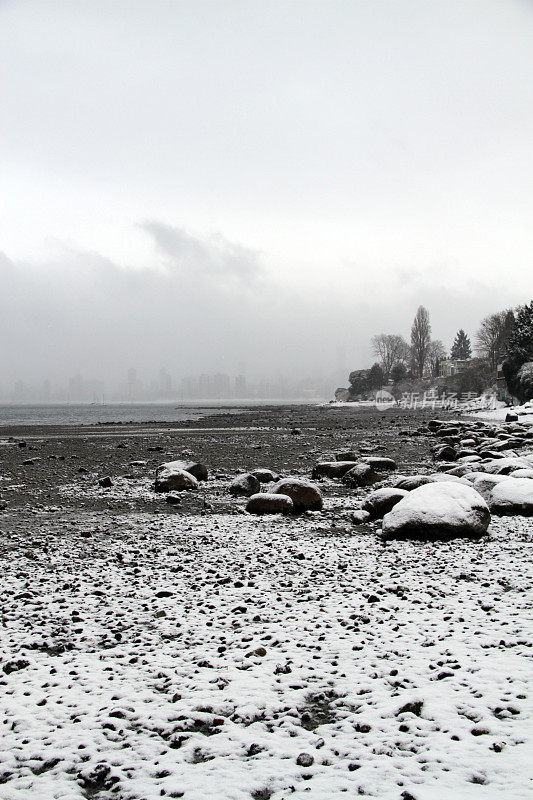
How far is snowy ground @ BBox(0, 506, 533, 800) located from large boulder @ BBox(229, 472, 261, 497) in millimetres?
4766

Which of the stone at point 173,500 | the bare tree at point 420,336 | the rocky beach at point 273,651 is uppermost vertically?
the bare tree at point 420,336

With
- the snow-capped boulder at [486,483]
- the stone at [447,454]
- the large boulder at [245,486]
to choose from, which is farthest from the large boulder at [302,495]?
the stone at [447,454]

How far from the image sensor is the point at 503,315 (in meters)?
103

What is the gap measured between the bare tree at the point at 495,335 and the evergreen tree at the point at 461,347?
1806 inches

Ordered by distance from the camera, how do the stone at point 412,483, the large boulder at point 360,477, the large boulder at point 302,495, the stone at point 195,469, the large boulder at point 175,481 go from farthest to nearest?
the stone at point 195,469 < the large boulder at point 360,477 < the large boulder at point 175,481 < the stone at point 412,483 < the large boulder at point 302,495

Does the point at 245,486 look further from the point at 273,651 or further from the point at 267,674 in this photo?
the point at 267,674

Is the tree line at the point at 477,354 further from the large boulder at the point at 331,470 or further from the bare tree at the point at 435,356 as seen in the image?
the large boulder at the point at 331,470

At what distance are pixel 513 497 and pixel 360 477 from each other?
458 cm

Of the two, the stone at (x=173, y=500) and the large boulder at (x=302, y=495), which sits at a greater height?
the large boulder at (x=302, y=495)

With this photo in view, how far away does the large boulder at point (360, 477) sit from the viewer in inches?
541

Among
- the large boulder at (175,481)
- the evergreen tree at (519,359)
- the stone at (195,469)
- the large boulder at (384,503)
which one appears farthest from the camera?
the evergreen tree at (519,359)

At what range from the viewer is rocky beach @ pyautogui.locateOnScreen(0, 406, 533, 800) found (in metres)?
3.10

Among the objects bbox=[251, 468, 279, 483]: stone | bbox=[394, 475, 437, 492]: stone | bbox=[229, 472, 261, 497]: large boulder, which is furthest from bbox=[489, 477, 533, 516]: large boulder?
bbox=[251, 468, 279, 483]: stone

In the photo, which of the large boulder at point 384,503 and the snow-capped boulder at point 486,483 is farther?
the snow-capped boulder at point 486,483
